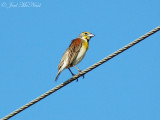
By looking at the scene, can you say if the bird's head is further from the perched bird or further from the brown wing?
the brown wing

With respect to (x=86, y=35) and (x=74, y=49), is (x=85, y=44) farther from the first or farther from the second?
(x=86, y=35)

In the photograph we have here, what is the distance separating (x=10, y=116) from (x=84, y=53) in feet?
12.1

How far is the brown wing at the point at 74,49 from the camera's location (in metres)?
9.45

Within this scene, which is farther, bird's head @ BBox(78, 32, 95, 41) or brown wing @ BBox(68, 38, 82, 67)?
bird's head @ BBox(78, 32, 95, 41)

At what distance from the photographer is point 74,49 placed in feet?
31.8

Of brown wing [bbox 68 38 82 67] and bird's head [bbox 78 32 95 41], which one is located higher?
Answer: bird's head [bbox 78 32 95 41]

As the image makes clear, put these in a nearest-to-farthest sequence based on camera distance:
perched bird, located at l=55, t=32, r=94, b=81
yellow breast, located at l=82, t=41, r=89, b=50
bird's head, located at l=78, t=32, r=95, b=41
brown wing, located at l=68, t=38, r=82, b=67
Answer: perched bird, located at l=55, t=32, r=94, b=81 → brown wing, located at l=68, t=38, r=82, b=67 → yellow breast, located at l=82, t=41, r=89, b=50 → bird's head, located at l=78, t=32, r=95, b=41

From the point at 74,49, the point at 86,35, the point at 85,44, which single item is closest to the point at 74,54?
the point at 74,49

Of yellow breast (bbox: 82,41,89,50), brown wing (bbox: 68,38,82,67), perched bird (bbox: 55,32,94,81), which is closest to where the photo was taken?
perched bird (bbox: 55,32,94,81)

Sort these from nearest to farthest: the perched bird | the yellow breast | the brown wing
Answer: the perched bird < the brown wing < the yellow breast

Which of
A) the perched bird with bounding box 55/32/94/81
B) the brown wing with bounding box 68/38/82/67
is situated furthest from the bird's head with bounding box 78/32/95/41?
the brown wing with bounding box 68/38/82/67

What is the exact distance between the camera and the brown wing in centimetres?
945

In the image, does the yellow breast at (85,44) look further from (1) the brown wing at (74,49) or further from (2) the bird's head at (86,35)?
(2) the bird's head at (86,35)

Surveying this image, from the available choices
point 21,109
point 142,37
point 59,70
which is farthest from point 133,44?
point 59,70
